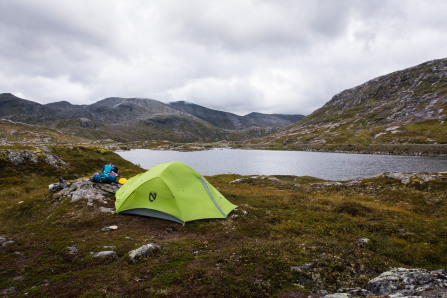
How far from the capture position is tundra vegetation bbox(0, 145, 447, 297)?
24.9ft

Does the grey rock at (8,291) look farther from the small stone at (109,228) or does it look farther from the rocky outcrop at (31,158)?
the rocky outcrop at (31,158)

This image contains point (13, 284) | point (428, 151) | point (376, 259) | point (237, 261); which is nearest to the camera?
point (13, 284)

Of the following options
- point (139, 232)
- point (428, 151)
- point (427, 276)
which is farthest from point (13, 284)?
point (428, 151)

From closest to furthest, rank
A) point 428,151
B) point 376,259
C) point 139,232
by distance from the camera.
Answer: point 376,259 < point 139,232 < point 428,151

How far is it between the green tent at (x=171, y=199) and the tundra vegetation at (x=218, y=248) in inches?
26.6

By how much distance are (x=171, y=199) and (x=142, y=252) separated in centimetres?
573

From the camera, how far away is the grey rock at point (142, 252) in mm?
9271

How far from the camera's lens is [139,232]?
42.4ft

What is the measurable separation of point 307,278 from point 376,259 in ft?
13.4

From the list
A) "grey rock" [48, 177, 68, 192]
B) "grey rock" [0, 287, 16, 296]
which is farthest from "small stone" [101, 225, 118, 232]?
"grey rock" [48, 177, 68, 192]

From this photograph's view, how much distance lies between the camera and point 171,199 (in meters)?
15.3

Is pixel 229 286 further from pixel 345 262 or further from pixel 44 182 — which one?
pixel 44 182

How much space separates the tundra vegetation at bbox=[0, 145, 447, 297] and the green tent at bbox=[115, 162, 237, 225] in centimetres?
68

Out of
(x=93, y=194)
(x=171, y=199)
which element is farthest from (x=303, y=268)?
(x=93, y=194)
